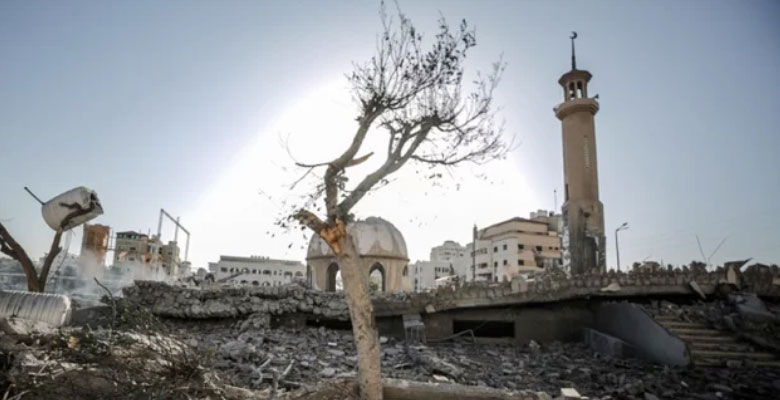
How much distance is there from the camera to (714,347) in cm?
947

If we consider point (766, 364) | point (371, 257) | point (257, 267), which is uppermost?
point (371, 257)

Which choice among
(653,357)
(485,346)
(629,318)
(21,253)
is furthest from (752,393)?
(21,253)

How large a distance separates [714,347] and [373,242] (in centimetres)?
1625

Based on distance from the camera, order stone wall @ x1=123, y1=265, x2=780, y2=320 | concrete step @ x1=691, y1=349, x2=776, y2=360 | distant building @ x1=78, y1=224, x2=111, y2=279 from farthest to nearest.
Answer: distant building @ x1=78, y1=224, x2=111, y2=279
stone wall @ x1=123, y1=265, x2=780, y2=320
concrete step @ x1=691, y1=349, x2=776, y2=360

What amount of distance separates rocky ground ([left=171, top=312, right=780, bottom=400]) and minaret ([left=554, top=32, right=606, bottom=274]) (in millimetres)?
10879

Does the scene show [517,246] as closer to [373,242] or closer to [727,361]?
[373,242]

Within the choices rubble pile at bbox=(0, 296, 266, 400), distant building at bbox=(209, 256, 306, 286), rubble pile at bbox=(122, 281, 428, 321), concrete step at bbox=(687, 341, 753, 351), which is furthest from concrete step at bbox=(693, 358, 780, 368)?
distant building at bbox=(209, 256, 306, 286)

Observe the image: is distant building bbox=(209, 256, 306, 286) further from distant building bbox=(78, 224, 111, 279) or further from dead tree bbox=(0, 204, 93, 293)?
dead tree bbox=(0, 204, 93, 293)

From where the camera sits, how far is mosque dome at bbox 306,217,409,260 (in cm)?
2316

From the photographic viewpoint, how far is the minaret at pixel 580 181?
67.2 ft

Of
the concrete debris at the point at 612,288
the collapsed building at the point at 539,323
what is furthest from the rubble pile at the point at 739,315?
the concrete debris at the point at 612,288

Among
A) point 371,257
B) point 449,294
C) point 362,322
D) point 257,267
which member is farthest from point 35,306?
point 257,267

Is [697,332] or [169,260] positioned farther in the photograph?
[169,260]

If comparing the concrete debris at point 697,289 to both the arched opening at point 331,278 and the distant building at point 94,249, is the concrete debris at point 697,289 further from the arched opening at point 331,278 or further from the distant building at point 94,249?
the distant building at point 94,249
